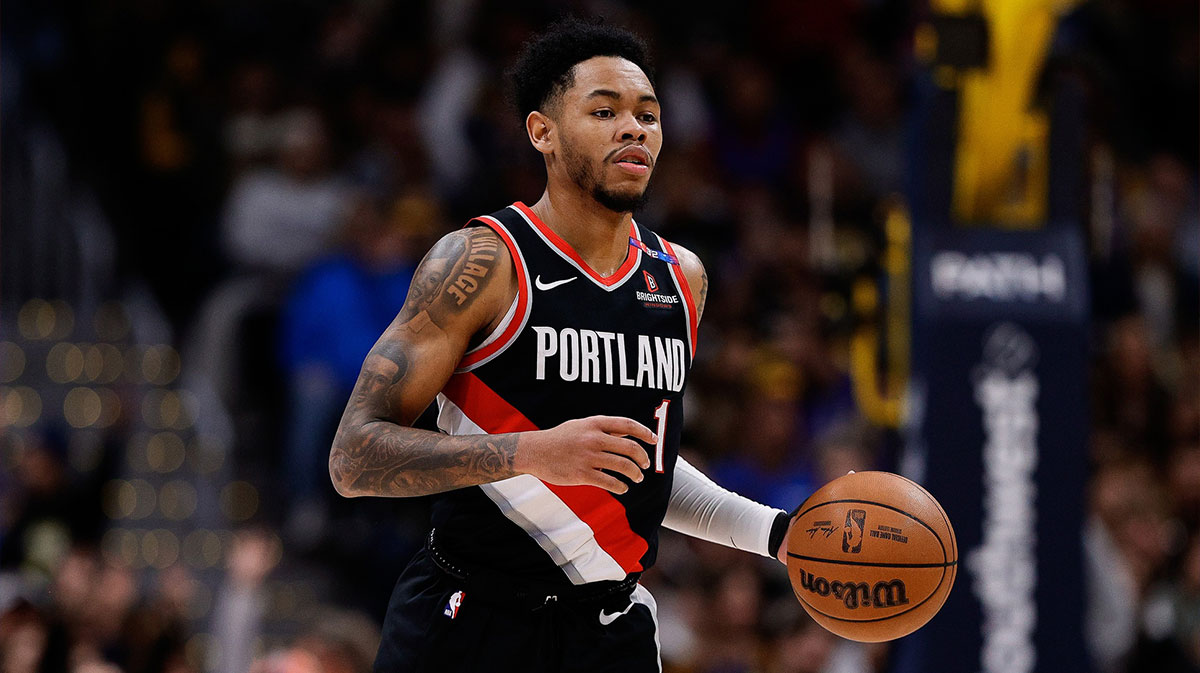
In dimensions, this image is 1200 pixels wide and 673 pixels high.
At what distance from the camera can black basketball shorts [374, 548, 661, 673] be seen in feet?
11.4

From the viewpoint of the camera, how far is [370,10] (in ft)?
37.0

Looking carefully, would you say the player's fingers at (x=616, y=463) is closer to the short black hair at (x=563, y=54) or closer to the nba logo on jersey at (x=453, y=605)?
the nba logo on jersey at (x=453, y=605)

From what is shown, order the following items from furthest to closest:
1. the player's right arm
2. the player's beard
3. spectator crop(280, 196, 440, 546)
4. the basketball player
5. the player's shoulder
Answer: spectator crop(280, 196, 440, 546)
the player's shoulder
the player's beard
the basketball player
the player's right arm

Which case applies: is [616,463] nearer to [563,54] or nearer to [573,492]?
[573,492]

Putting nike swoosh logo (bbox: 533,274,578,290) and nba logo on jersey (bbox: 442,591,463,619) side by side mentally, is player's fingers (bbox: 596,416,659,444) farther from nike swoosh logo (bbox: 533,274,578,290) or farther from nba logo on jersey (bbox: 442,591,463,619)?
nba logo on jersey (bbox: 442,591,463,619)

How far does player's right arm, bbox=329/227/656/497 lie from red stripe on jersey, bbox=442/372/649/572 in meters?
0.11

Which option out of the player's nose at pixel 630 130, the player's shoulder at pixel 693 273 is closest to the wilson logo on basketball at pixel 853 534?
the player's shoulder at pixel 693 273

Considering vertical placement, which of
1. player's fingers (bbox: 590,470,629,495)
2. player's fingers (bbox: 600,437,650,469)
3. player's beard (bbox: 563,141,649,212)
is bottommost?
player's fingers (bbox: 590,470,629,495)

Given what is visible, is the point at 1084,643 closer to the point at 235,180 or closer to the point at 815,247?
the point at 815,247

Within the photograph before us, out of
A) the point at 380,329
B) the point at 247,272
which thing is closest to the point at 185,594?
the point at 380,329

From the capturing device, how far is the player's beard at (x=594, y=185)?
3.59 m

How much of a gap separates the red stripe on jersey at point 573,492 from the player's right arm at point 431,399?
0.36ft

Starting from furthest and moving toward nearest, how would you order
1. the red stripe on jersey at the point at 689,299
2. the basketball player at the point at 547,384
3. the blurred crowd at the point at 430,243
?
1. the blurred crowd at the point at 430,243
2. the red stripe on jersey at the point at 689,299
3. the basketball player at the point at 547,384


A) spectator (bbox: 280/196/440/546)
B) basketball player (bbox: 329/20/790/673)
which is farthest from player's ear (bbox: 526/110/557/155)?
spectator (bbox: 280/196/440/546)
